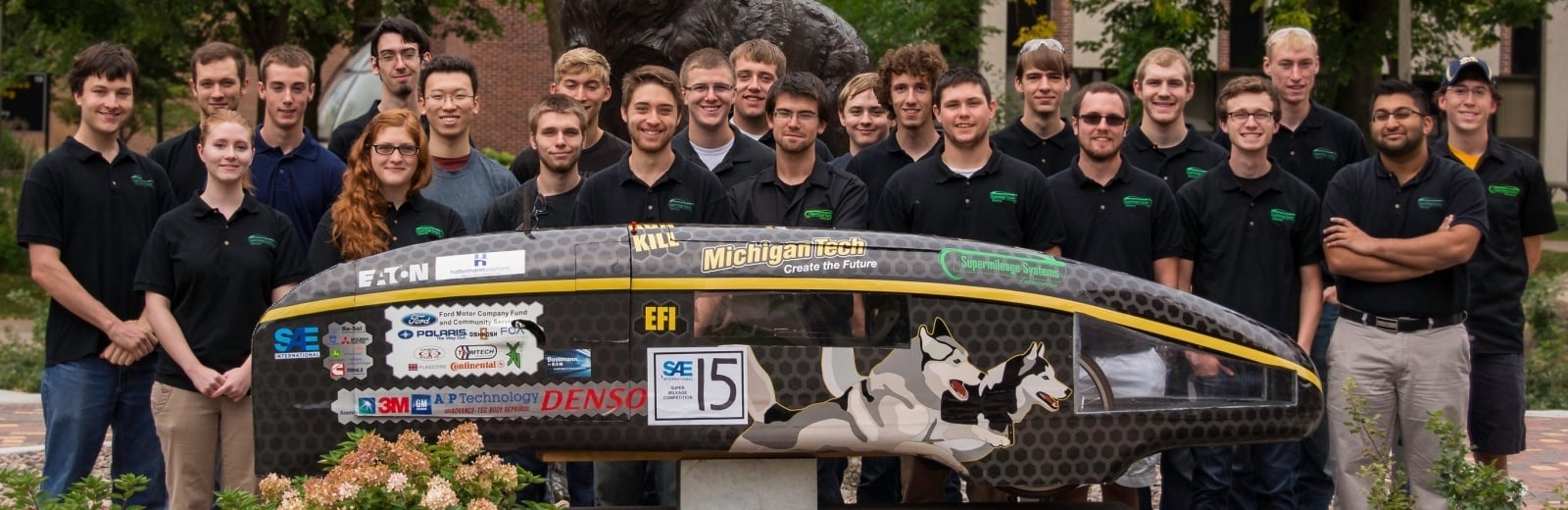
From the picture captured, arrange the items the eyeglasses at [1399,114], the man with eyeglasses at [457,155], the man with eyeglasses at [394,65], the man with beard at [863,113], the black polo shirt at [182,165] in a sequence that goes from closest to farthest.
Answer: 1. the eyeglasses at [1399,114]
2. the black polo shirt at [182,165]
3. the man with eyeglasses at [457,155]
4. the man with eyeglasses at [394,65]
5. the man with beard at [863,113]

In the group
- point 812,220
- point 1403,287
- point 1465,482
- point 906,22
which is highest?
point 906,22

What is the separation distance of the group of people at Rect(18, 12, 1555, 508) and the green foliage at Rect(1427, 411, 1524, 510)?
0.49 m

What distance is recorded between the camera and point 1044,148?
23.6 feet

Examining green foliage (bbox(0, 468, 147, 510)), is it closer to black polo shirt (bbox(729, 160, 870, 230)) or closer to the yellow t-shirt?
black polo shirt (bbox(729, 160, 870, 230))

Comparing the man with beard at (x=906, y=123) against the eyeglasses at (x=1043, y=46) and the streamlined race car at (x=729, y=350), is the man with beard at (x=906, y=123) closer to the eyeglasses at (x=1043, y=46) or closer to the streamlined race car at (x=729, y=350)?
the eyeglasses at (x=1043, y=46)

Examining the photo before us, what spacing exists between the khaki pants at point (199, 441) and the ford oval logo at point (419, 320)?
1.53 m

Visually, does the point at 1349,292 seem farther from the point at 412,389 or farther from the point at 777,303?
the point at 412,389

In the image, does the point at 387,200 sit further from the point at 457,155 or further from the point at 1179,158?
the point at 1179,158

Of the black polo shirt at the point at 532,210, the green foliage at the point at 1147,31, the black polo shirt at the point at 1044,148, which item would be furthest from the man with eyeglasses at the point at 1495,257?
the green foliage at the point at 1147,31

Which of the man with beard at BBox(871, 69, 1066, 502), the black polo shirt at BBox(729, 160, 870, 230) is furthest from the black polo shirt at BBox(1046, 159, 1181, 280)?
the black polo shirt at BBox(729, 160, 870, 230)

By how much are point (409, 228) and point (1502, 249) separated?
434 cm

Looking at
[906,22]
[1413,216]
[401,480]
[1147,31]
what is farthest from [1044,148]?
[1147,31]

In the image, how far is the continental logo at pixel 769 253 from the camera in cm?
448

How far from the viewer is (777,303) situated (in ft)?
14.6
